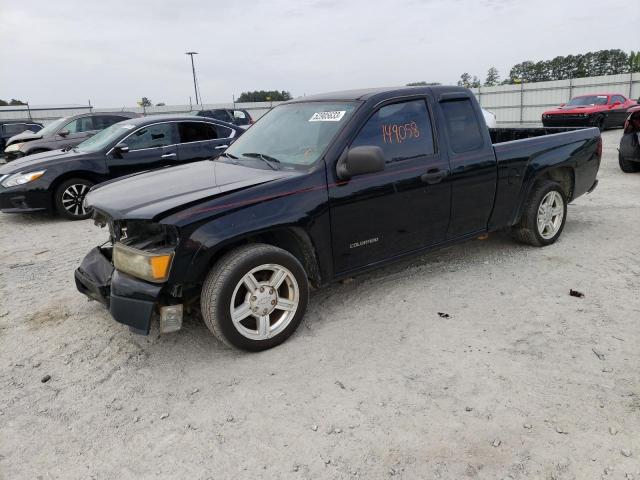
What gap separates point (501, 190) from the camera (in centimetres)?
459

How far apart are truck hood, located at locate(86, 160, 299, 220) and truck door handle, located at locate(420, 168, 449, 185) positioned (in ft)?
3.85

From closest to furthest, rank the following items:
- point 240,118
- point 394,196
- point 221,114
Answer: point 394,196, point 240,118, point 221,114

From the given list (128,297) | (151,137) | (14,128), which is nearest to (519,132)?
(128,297)

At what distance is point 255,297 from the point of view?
3238 millimetres

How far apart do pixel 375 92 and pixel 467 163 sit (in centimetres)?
104

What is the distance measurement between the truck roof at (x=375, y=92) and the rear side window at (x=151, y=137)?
14.5 feet

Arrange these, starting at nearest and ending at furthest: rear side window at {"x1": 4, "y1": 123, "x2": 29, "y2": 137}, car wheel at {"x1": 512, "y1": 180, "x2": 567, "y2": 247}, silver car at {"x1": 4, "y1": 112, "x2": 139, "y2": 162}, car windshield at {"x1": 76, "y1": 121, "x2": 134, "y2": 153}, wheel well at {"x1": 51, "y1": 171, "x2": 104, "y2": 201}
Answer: car wheel at {"x1": 512, "y1": 180, "x2": 567, "y2": 247} < wheel well at {"x1": 51, "y1": 171, "x2": 104, "y2": 201} < car windshield at {"x1": 76, "y1": 121, "x2": 134, "y2": 153} < silver car at {"x1": 4, "y1": 112, "x2": 139, "y2": 162} < rear side window at {"x1": 4, "y1": 123, "x2": 29, "y2": 137}

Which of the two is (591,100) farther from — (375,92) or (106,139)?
(375,92)

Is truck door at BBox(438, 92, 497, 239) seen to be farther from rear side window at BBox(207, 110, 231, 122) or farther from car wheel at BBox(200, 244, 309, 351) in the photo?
rear side window at BBox(207, 110, 231, 122)

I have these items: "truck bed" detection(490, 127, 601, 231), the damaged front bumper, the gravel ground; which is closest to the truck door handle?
"truck bed" detection(490, 127, 601, 231)

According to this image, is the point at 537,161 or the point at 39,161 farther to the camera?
the point at 39,161

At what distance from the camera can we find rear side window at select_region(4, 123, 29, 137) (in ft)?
54.0

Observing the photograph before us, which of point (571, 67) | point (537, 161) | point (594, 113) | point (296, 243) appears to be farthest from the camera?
point (571, 67)

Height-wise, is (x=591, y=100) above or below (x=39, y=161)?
above
